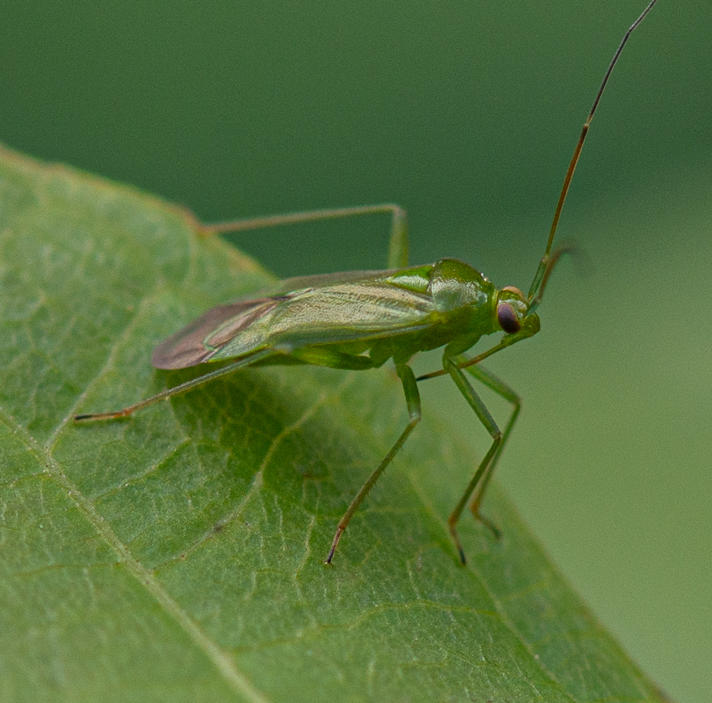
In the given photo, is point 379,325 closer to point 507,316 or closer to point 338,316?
point 338,316

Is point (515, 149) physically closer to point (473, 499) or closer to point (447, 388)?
point (447, 388)

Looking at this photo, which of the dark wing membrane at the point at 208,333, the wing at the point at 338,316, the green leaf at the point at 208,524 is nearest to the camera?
the green leaf at the point at 208,524

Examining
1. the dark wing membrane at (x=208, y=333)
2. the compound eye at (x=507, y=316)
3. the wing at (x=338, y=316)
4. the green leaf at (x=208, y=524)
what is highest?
the compound eye at (x=507, y=316)

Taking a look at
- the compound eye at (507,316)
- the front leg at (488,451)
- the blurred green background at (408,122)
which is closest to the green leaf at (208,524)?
the front leg at (488,451)

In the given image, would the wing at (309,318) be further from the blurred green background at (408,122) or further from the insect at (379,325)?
the blurred green background at (408,122)

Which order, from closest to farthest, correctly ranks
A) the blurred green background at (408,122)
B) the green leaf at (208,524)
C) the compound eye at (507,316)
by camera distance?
the green leaf at (208,524) → the compound eye at (507,316) → the blurred green background at (408,122)

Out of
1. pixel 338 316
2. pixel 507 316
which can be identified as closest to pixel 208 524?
pixel 338 316

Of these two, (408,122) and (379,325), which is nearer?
(379,325)

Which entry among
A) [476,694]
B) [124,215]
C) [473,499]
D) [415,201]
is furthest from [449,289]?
[415,201]

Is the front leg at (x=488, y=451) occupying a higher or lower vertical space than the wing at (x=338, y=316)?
lower
